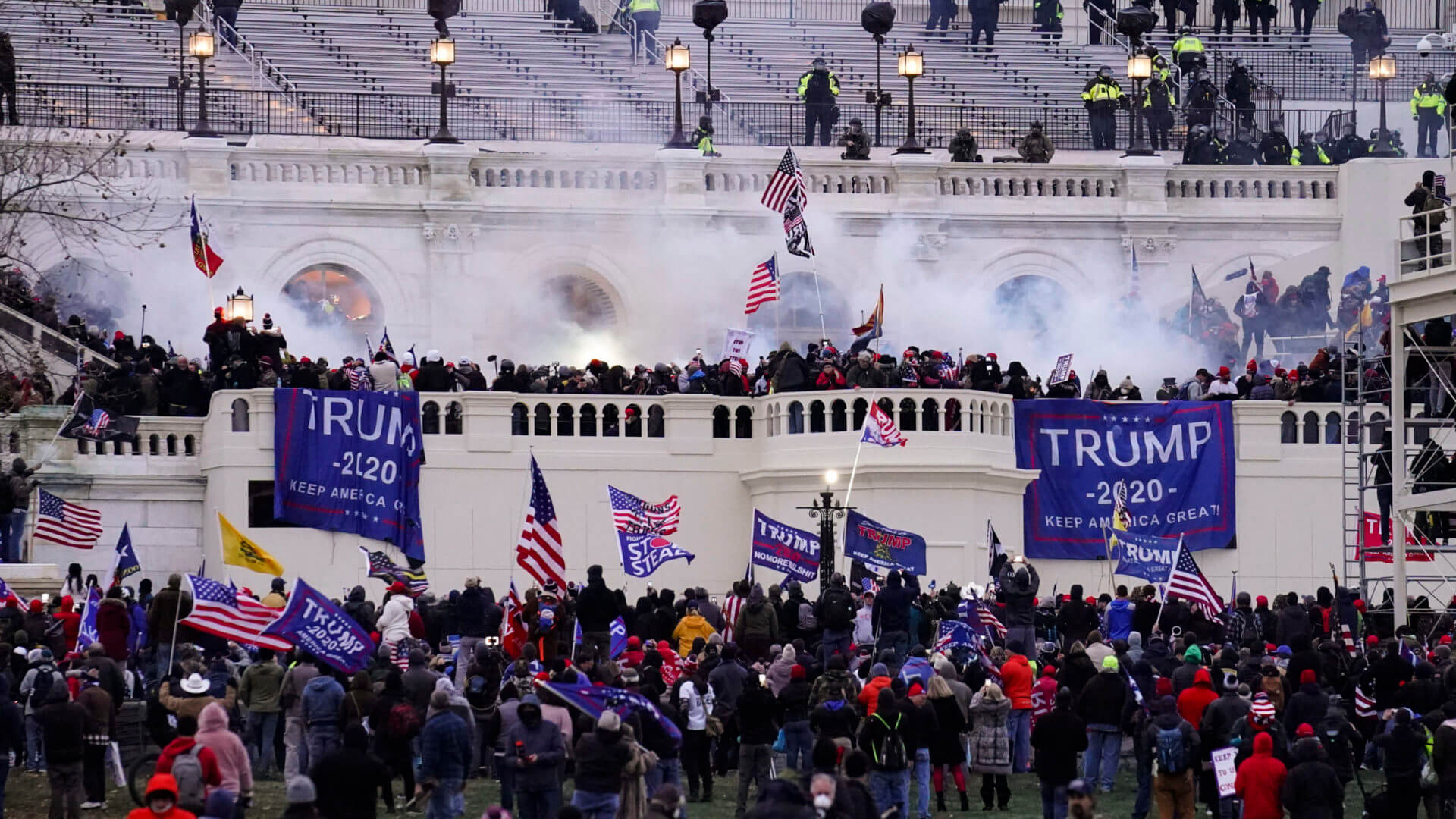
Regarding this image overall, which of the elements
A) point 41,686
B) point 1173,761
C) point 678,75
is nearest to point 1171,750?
point 1173,761

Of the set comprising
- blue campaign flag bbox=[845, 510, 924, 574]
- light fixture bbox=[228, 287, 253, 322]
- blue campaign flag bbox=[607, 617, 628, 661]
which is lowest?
blue campaign flag bbox=[607, 617, 628, 661]

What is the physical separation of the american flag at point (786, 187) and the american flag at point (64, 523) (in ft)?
38.6

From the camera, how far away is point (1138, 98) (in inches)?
2122

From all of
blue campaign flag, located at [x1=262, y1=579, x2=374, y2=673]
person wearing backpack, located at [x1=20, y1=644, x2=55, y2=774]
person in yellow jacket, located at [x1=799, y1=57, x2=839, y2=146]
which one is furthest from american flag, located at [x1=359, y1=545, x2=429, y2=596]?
person in yellow jacket, located at [x1=799, y1=57, x2=839, y2=146]

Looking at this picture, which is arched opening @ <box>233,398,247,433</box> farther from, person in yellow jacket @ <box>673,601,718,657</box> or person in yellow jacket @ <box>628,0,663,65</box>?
person in yellow jacket @ <box>628,0,663,65</box>

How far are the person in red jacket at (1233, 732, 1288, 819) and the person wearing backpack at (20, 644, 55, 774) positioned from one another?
10390mm

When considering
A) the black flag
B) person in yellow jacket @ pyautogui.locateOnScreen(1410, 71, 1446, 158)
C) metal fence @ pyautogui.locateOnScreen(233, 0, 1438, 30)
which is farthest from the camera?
metal fence @ pyautogui.locateOnScreen(233, 0, 1438, 30)

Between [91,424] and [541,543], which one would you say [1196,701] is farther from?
[91,424]

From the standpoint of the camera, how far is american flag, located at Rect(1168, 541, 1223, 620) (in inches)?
1358

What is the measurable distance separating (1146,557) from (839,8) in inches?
1162

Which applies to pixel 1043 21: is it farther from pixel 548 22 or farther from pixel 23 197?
pixel 23 197

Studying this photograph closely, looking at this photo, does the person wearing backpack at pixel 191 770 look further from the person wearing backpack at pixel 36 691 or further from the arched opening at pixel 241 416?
the arched opening at pixel 241 416

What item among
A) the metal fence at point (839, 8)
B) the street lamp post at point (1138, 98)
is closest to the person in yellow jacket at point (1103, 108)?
the street lamp post at point (1138, 98)

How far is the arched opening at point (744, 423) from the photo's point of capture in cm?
4334
